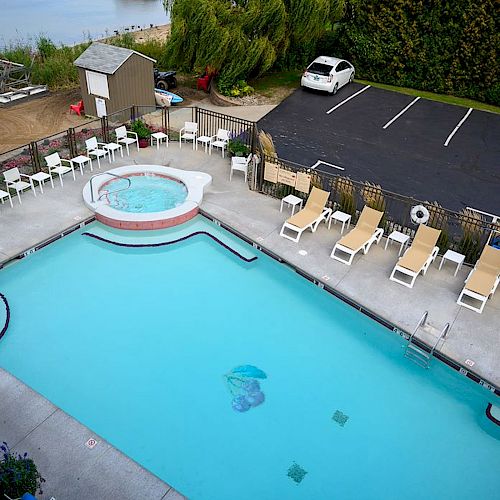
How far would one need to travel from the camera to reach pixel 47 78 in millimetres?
21109

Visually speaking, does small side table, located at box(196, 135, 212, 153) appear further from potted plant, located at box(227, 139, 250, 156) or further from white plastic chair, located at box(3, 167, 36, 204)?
white plastic chair, located at box(3, 167, 36, 204)

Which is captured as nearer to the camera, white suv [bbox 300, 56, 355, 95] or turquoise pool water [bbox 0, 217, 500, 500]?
turquoise pool water [bbox 0, 217, 500, 500]

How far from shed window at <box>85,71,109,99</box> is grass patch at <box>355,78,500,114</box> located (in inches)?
486

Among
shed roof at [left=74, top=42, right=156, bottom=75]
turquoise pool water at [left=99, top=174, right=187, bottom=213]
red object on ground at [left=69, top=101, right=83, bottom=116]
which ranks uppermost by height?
shed roof at [left=74, top=42, right=156, bottom=75]

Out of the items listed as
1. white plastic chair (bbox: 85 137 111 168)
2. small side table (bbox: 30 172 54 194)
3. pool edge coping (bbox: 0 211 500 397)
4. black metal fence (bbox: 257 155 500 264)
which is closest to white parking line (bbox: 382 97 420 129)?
black metal fence (bbox: 257 155 500 264)

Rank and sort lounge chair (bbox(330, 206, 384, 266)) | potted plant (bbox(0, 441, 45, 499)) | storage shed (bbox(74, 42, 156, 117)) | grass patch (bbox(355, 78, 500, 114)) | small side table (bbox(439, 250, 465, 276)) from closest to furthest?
potted plant (bbox(0, 441, 45, 499)) < small side table (bbox(439, 250, 465, 276)) < lounge chair (bbox(330, 206, 384, 266)) < storage shed (bbox(74, 42, 156, 117)) < grass patch (bbox(355, 78, 500, 114))

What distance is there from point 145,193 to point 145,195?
0.11 metres

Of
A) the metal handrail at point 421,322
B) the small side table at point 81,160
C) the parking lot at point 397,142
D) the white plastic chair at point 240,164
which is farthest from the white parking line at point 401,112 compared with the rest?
the metal handrail at point 421,322

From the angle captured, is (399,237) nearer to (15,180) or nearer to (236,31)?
(15,180)

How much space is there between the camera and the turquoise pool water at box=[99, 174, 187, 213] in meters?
13.2

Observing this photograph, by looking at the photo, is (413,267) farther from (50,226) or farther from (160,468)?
(50,226)

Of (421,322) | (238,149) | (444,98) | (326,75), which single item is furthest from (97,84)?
(444,98)

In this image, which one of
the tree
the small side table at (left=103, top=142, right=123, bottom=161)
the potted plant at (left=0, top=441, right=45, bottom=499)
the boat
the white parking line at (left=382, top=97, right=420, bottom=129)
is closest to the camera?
the potted plant at (left=0, top=441, right=45, bottom=499)

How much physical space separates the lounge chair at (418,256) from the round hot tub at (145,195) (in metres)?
5.22
